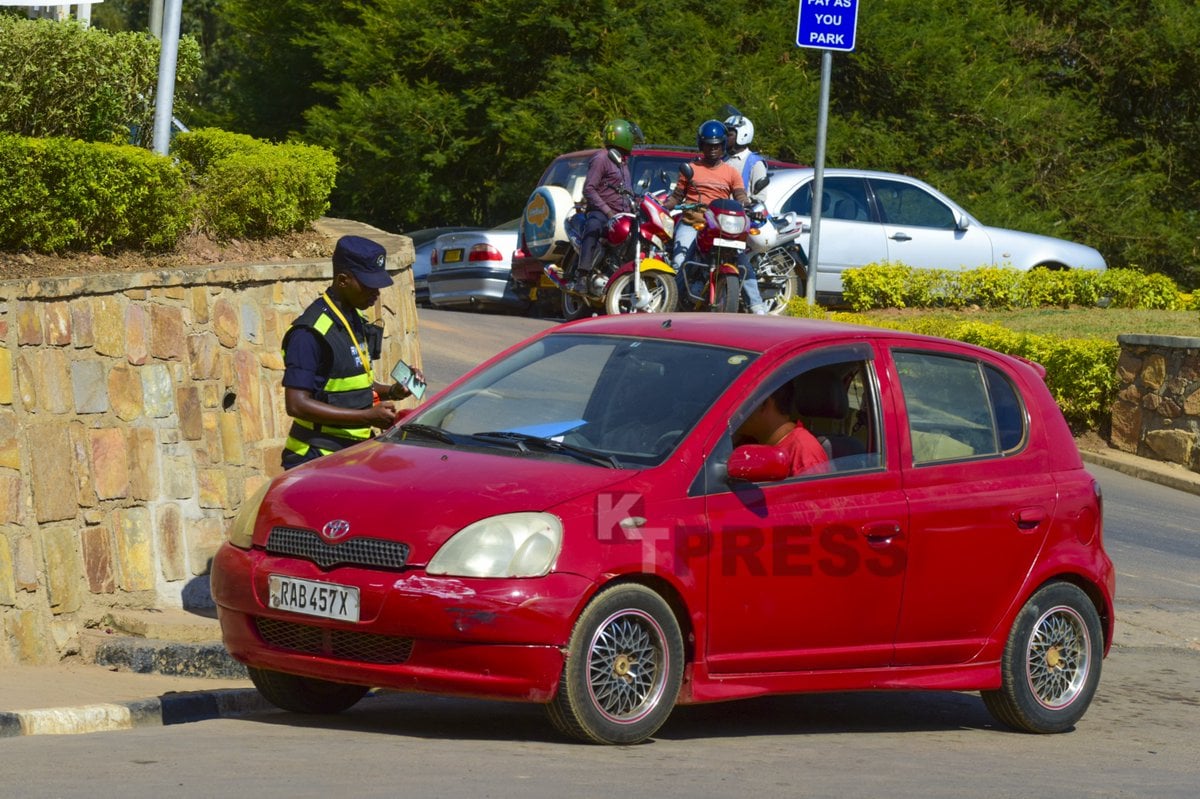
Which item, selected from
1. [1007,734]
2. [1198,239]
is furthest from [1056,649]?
[1198,239]

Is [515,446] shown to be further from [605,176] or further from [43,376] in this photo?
[605,176]

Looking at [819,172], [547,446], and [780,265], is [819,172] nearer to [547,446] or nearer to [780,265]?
[780,265]

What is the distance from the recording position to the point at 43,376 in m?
9.20

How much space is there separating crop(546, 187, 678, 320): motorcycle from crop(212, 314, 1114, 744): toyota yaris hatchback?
9.17m

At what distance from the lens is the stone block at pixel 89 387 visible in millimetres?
9445

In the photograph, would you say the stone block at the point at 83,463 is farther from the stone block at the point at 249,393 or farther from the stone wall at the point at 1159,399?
the stone wall at the point at 1159,399

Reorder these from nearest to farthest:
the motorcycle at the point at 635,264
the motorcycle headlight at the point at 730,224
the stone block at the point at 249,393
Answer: the stone block at the point at 249,393 < the motorcycle headlight at the point at 730,224 < the motorcycle at the point at 635,264

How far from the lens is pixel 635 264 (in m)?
17.5

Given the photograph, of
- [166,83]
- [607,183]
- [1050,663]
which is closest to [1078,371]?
[607,183]

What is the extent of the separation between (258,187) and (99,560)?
11.3 feet

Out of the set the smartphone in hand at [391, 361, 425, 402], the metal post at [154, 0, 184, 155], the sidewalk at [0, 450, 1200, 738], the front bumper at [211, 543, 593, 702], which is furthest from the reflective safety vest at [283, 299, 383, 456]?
the metal post at [154, 0, 184, 155]

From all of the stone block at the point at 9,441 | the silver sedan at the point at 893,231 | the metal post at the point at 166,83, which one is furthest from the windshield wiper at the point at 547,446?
the silver sedan at the point at 893,231

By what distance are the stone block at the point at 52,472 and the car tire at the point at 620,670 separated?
3452 millimetres

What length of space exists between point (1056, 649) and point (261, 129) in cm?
3107
